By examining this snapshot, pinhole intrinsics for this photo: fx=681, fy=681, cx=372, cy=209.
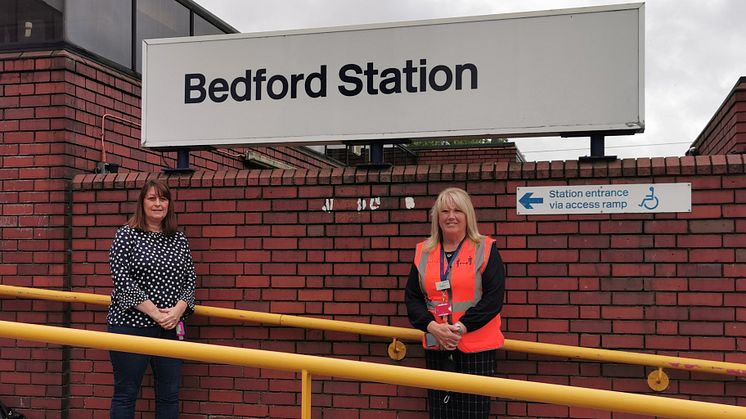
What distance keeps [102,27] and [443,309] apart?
3371 mm

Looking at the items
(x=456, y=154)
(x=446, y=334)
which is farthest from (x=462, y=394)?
(x=456, y=154)

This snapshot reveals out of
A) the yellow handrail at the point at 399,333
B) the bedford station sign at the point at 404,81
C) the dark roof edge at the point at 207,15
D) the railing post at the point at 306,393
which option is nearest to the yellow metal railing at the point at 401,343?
the yellow handrail at the point at 399,333

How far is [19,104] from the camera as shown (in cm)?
443

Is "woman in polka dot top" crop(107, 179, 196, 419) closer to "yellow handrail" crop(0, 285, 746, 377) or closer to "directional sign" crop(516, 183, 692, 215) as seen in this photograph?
"yellow handrail" crop(0, 285, 746, 377)

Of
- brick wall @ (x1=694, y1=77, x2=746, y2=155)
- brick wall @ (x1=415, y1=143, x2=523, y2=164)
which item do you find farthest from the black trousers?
brick wall @ (x1=415, y1=143, x2=523, y2=164)

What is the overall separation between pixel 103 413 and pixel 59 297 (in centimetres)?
80

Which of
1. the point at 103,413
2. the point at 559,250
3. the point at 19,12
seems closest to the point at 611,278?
the point at 559,250

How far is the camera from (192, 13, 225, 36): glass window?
6.55m

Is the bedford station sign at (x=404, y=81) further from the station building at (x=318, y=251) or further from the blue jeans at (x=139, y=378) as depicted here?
the blue jeans at (x=139, y=378)

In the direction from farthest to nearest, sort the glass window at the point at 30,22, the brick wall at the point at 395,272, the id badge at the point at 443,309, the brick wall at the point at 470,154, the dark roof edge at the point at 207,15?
the brick wall at the point at 470,154 → the dark roof edge at the point at 207,15 → the glass window at the point at 30,22 → the brick wall at the point at 395,272 → the id badge at the point at 443,309

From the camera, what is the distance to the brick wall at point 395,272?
3572mm

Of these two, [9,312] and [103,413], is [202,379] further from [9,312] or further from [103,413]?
[9,312]

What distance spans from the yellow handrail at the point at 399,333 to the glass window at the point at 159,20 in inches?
83.2

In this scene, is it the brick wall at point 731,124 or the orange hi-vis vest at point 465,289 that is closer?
the orange hi-vis vest at point 465,289
